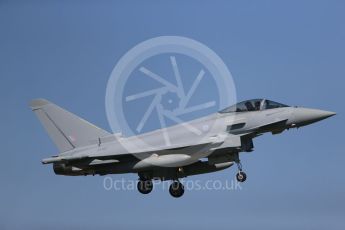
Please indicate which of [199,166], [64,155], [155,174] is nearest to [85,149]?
[64,155]

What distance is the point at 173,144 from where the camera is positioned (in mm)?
22203

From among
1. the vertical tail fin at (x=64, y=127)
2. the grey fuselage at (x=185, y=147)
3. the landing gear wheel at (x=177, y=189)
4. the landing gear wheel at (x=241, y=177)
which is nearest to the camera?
the landing gear wheel at (x=241, y=177)

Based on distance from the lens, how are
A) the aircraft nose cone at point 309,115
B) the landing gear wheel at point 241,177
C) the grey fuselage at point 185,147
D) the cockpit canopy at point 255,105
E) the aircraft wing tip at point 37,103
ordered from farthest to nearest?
the aircraft wing tip at point 37,103 < the cockpit canopy at point 255,105 < the grey fuselage at point 185,147 < the aircraft nose cone at point 309,115 < the landing gear wheel at point 241,177

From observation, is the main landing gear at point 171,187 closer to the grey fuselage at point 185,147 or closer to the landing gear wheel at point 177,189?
the landing gear wheel at point 177,189

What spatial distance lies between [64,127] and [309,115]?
33.2 ft

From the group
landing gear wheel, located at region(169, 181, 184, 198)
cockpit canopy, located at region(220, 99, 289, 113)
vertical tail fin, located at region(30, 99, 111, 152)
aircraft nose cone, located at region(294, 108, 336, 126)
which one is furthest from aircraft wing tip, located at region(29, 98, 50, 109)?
aircraft nose cone, located at region(294, 108, 336, 126)

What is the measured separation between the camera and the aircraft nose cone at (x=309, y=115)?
69.0 ft

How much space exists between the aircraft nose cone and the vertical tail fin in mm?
7820

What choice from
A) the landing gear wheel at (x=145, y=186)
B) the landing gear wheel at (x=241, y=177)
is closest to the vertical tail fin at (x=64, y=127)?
the landing gear wheel at (x=145, y=186)

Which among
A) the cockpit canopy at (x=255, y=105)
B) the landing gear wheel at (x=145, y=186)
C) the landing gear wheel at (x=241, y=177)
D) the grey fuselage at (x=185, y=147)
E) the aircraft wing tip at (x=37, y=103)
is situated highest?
the aircraft wing tip at (x=37, y=103)

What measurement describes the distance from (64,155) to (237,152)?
23.2ft

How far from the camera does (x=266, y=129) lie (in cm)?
2156

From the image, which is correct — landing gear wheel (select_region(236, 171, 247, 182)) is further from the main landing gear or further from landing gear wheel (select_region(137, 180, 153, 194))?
landing gear wheel (select_region(137, 180, 153, 194))

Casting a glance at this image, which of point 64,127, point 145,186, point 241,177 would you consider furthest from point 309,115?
point 64,127
